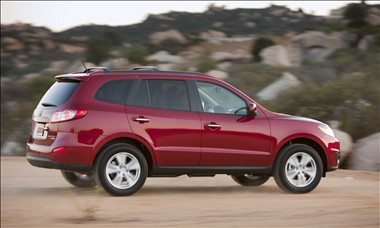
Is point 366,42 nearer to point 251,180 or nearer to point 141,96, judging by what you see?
point 251,180

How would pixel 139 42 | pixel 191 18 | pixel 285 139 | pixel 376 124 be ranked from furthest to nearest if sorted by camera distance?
pixel 191 18 → pixel 139 42 → pixel 376 124 → pixel 285 139

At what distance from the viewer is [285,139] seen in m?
11.8

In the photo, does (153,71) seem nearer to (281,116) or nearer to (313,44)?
(281,116)

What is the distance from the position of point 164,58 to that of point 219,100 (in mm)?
51343

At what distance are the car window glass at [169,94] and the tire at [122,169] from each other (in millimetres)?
714

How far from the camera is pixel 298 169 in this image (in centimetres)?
1188

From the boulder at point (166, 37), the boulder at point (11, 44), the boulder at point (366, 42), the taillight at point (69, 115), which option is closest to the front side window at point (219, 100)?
the taillight at point (69, 115)

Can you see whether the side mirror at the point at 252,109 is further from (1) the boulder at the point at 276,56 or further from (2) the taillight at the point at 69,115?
(1) the boulder at the point at 276,56

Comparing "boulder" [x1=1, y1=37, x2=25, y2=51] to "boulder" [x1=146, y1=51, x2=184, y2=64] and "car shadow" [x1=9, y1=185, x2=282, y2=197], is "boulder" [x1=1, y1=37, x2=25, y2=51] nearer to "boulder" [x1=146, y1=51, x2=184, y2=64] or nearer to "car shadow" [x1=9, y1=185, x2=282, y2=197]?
"boulder" [x1=146, y1=51, x2=184, y2=64]

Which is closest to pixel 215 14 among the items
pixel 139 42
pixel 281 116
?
pixel 139 42

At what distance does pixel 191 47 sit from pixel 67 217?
211 feet

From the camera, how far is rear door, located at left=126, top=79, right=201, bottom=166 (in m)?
11.1

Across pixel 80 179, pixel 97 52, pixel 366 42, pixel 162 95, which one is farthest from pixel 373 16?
pixel 162 95

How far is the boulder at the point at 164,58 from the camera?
198 ft
